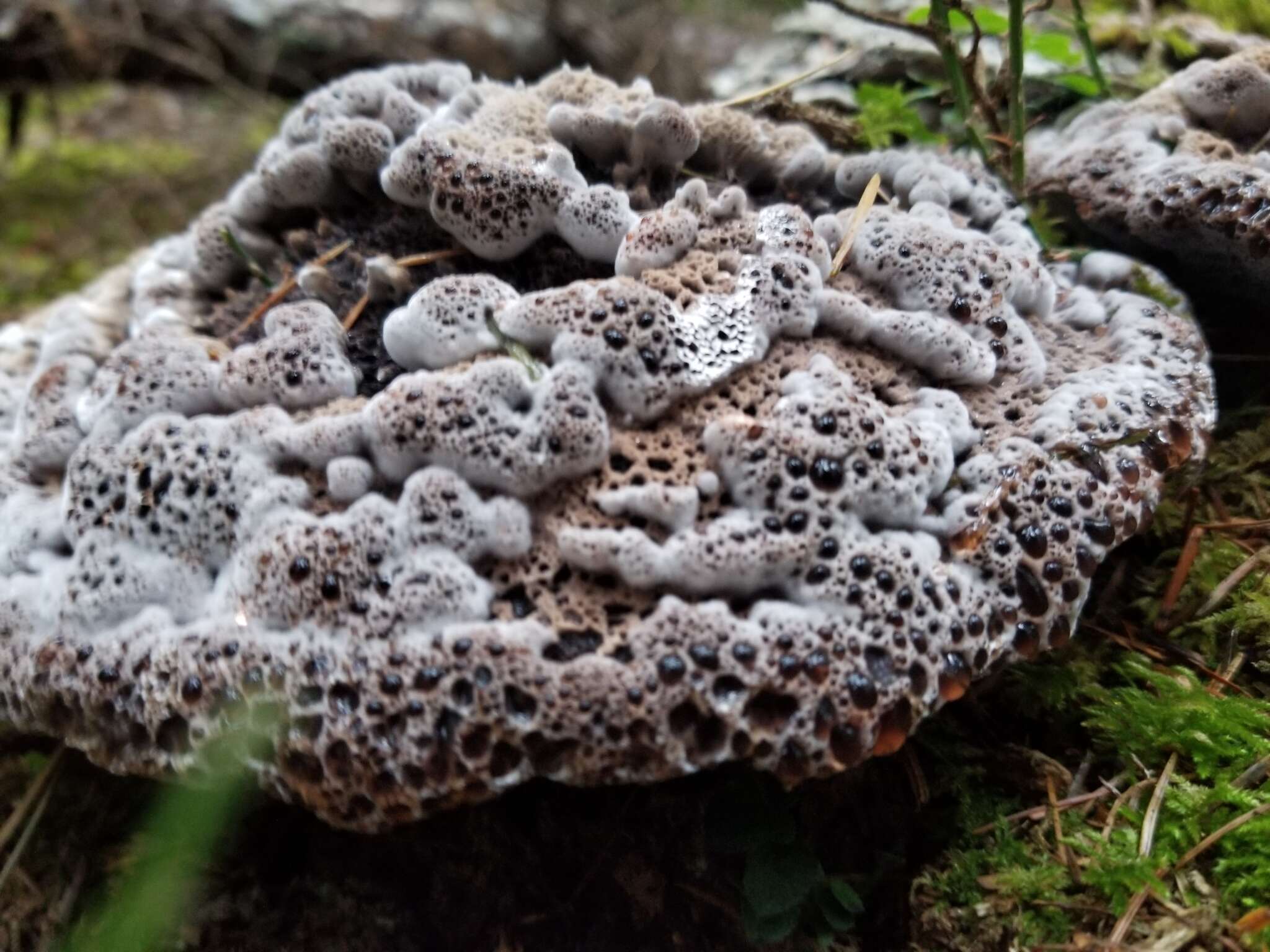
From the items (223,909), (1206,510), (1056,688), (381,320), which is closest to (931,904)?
(1056,688)

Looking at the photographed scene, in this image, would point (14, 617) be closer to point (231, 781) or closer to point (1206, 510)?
point (231, 781)

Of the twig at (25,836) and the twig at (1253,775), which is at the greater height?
the twig at (1253,775)

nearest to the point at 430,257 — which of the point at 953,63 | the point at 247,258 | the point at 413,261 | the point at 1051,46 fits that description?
the point at 413,261

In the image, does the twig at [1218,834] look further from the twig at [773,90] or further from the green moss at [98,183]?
Result: the green moss at [98,183]

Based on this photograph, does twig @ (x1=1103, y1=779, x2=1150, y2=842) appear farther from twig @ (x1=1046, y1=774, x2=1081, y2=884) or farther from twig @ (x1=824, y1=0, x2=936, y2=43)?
twig @ (x1=824, y1=0, x2=936, y2=43)

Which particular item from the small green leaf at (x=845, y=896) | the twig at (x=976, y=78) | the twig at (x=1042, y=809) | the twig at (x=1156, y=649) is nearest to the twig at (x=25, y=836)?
the small green leaf at (x=845, y=896)
